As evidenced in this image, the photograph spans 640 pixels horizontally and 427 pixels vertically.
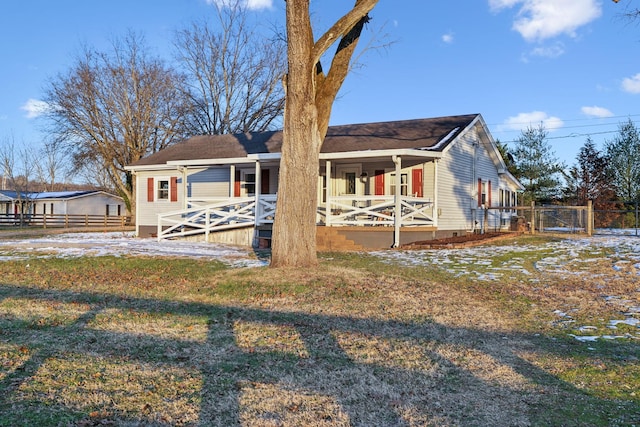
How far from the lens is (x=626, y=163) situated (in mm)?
36344

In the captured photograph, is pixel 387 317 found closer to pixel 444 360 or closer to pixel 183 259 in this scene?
pixel 444 360

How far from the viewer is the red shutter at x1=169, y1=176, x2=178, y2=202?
2398 centimetres

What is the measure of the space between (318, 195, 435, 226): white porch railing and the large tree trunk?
6645 mm

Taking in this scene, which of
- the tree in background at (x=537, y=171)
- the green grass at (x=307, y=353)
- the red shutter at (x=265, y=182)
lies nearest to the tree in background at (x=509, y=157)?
the tree in background at (x=537, y=171)

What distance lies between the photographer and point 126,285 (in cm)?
988

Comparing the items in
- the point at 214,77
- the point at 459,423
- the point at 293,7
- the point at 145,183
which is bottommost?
the point at 459,423

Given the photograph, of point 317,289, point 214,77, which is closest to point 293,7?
point 317,289

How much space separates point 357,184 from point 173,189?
896cm

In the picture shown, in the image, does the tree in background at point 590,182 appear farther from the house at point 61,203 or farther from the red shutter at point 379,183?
the house at point 61,203

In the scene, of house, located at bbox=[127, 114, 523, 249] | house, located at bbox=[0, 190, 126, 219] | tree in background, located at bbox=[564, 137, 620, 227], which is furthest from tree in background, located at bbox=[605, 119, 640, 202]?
house, located at bbox=[0, 190, 126, 219]

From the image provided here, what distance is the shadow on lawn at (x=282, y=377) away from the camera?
395cm

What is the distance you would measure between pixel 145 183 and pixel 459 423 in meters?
23.2

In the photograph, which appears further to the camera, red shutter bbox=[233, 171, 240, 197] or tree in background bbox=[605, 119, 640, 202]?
tree in background bbox=[605, 119, 640, 202]

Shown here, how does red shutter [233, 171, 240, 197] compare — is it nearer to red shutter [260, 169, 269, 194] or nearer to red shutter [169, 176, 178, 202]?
red shutter [260, 169, 269, 194]
